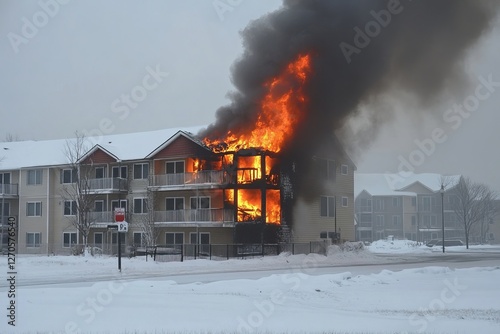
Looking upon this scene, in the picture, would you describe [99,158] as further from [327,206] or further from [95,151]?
[327,206]

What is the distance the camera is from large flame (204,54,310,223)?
1606 inches

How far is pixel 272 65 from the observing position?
133ft

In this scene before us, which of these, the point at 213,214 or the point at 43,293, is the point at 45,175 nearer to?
the point at 213,214

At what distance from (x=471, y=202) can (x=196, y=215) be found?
173 ft

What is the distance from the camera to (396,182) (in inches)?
4230

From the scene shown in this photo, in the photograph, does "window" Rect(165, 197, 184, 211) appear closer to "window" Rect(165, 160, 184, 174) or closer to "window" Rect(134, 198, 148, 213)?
"window" Rect(165, 160, 184, 174)

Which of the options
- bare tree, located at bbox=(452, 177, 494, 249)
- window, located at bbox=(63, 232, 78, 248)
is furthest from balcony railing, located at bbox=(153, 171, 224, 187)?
bare tree, located at bbox=(452, 177, 494, 249)

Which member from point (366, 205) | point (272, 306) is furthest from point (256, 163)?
point (366, 205)

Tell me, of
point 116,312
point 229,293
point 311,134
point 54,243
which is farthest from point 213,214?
point 116,312

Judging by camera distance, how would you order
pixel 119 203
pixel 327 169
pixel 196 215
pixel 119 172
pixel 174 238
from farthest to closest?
pixel 119 172
pixel 119 203
pixel 327 169
pixel 174 238
pixel 196 215

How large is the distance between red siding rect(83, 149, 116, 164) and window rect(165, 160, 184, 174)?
530cm

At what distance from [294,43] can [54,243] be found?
94.8 feet

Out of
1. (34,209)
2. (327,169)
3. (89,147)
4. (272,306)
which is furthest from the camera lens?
(34,209)

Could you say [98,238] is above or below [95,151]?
below
